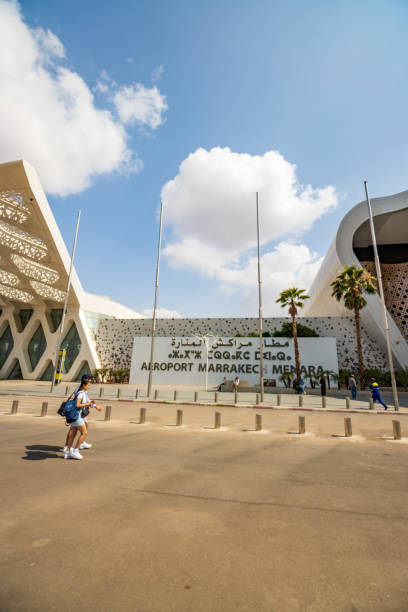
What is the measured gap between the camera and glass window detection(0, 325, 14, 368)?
120ft

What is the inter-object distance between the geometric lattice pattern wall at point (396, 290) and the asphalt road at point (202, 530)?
28.0 m

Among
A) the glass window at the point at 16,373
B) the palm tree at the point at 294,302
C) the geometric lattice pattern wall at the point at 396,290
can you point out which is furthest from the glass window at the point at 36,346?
the geometric lattice pattern wall at the point at 396,290

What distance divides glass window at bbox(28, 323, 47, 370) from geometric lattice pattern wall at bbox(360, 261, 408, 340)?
40.0m

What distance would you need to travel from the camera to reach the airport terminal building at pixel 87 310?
955 inches

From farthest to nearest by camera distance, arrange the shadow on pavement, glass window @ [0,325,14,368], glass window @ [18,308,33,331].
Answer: glass window @ [18,308,33,331]
glass window @ [0,325,14,368]
the shadow on pavement

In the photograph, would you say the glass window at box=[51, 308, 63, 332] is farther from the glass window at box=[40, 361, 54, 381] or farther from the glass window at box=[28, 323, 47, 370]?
the glass window at box=[40, 361, 54, 381]

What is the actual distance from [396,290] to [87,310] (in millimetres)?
34661

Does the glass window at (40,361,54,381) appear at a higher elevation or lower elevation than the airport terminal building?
lower

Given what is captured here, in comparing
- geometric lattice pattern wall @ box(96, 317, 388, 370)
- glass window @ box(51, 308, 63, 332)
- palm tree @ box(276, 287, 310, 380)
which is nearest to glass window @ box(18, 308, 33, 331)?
glass window @ box(51, 308, 63, 332)

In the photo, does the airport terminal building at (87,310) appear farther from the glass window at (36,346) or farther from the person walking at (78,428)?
the person walking at (78,428)

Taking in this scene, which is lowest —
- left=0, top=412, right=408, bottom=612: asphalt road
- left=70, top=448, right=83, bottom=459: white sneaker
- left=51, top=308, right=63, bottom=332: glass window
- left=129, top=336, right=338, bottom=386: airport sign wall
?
left=0, top=412, right=408, bottom=612: asphalt road

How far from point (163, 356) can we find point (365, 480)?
25.7 meters

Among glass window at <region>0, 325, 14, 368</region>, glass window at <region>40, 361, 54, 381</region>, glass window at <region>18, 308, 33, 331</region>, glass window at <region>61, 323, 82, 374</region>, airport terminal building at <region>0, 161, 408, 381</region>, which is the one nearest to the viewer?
airport terminal building at <region>0, 161, 408, 381</region>

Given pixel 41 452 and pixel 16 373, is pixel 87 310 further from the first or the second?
pixel 41 452
